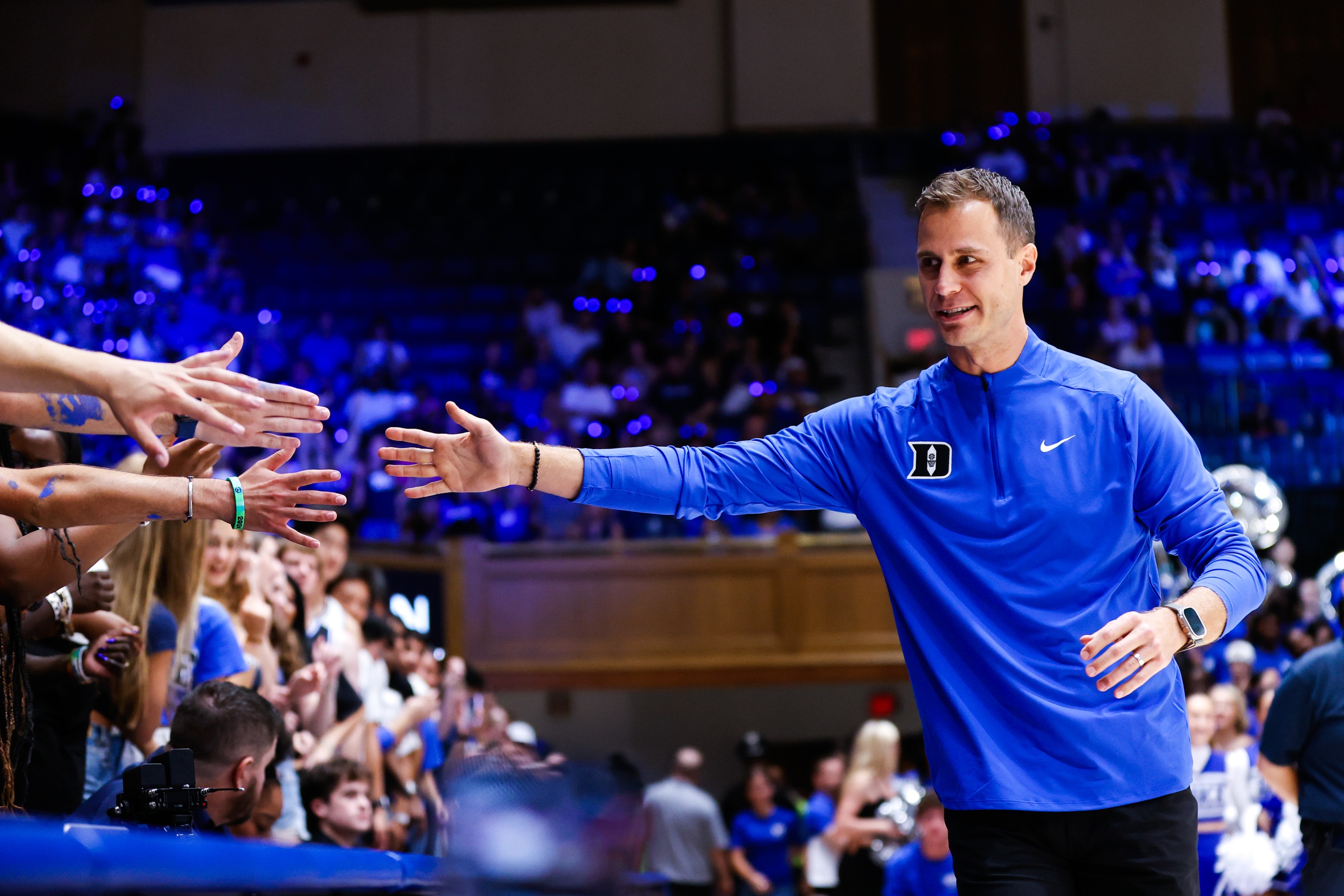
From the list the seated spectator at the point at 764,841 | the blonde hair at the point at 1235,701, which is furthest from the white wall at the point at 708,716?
the blonde hair at the point at 1235,701

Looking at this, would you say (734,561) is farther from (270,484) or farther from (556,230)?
(270,484)

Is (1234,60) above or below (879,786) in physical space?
above

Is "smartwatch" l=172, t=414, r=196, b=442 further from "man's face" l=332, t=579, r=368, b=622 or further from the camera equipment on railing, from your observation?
"man's face" l=332, t=579, r=368, b=622

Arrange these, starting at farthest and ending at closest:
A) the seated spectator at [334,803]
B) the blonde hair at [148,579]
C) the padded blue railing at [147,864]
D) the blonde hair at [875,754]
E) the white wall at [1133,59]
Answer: the white wall at [1133,59], the blonde hair at [875,754], the seated spectator at [334,803], the blonde hair at [148,579], the padded blue railing at [147,864]

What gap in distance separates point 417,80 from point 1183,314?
974cm

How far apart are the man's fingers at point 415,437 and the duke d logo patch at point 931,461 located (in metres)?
0.83

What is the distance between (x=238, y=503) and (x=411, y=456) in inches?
11.9

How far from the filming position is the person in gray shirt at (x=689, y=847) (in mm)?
7129

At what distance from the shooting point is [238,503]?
2250 mm

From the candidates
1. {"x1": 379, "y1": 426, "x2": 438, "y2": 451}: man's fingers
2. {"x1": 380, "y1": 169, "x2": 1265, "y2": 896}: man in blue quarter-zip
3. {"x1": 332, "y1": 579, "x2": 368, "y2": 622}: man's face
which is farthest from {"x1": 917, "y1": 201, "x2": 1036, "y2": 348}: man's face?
{"x1": 332, "y1": 579, "x2": 368, "y2": 622}: man's face

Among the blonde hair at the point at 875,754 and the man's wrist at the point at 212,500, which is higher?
the man's wrist at the point at 212,500

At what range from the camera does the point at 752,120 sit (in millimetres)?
16688

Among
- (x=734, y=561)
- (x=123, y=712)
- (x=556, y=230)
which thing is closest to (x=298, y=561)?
(x=123, y=712)

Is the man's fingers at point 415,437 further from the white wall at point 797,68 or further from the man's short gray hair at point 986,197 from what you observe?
the white wall at point 797,68
